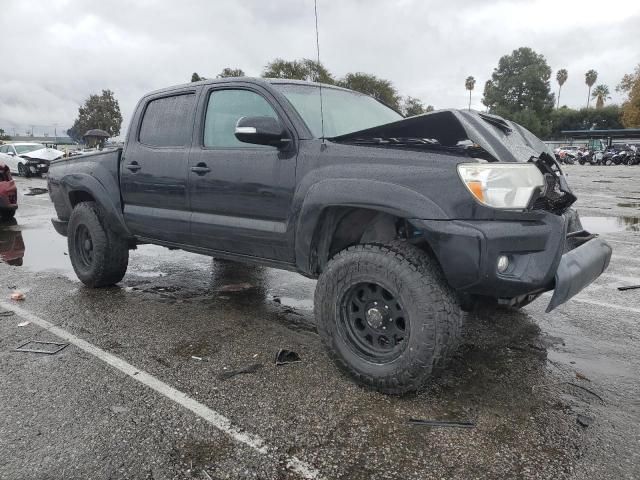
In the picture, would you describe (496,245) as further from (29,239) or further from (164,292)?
(29,239)

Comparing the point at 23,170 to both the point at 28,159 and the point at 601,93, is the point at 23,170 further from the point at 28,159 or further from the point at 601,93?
the point at 601,93

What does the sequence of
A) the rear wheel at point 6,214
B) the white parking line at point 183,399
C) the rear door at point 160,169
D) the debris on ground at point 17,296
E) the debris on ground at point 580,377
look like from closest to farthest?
the white parking line at point 183,399
the debris on ground at point 580,377
the rear door at point 160,169
the debris on ground at point 17,296
the rear wheel at point 6,214

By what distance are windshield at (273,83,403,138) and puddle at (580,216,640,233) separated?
18.6 feet

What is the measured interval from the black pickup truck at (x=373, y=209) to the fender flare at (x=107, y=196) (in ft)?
1.61

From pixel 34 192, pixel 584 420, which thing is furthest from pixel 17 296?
pixel 34 192

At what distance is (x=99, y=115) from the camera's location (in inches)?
3049

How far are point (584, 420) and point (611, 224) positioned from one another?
24.7ft

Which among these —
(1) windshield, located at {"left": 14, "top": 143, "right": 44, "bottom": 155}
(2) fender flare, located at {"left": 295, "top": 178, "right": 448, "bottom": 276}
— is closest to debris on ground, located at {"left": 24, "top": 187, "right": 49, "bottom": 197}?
(1) windshield, located at {"left": 14, "top": 143, "right": 44, "bottom": 155}

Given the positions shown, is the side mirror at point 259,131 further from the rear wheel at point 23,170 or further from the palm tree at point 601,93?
the palm tree at point 601,93

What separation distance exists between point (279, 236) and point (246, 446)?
1.38 m

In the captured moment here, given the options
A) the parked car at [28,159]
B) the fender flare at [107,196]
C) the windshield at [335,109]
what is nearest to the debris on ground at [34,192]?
the parked car at [28,159]

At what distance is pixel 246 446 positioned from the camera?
2379 mm

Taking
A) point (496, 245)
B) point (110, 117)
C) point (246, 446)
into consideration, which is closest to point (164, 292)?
point (246, 446)

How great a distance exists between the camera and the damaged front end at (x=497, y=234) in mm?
2541
